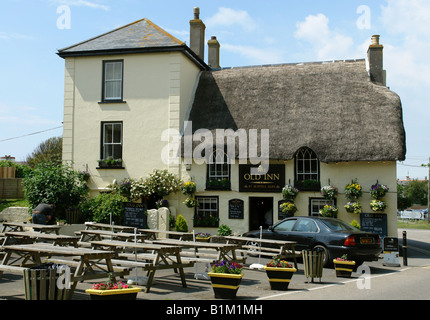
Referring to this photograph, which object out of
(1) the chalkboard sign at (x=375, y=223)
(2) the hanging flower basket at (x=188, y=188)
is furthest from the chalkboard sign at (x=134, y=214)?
(1) the chalkboard sign at (x=375, y=223)

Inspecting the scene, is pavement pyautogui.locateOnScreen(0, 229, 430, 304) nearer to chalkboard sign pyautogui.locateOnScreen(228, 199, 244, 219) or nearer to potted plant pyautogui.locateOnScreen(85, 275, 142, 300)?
potted plant pyautogui.locateOnScreen(85, 275, 142, 300)

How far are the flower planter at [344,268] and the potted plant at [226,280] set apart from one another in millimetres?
4154

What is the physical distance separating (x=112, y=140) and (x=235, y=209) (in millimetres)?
6647

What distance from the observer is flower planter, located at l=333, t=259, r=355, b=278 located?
12.2 m

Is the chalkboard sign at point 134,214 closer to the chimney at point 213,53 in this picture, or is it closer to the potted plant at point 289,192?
the potted plant at point 289,192

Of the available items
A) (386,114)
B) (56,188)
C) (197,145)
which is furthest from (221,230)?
(386,114)

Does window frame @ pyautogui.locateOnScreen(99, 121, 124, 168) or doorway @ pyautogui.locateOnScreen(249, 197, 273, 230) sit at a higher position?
window frame @ pyautogui.locateOnScreen(99, 121, 124, 168)

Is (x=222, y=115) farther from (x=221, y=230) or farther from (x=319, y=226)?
(x=319, y=226)

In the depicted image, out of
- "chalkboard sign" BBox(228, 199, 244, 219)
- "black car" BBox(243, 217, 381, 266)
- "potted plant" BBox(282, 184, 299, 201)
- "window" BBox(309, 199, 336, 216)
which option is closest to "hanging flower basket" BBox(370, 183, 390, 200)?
"window" BBox(309, 199, 336, 216)

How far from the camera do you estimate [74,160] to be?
22.2 meters

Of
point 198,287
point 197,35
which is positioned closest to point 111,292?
point 198,287

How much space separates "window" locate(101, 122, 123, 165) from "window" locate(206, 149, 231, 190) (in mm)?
4364

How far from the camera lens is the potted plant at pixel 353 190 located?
62.3 ft
